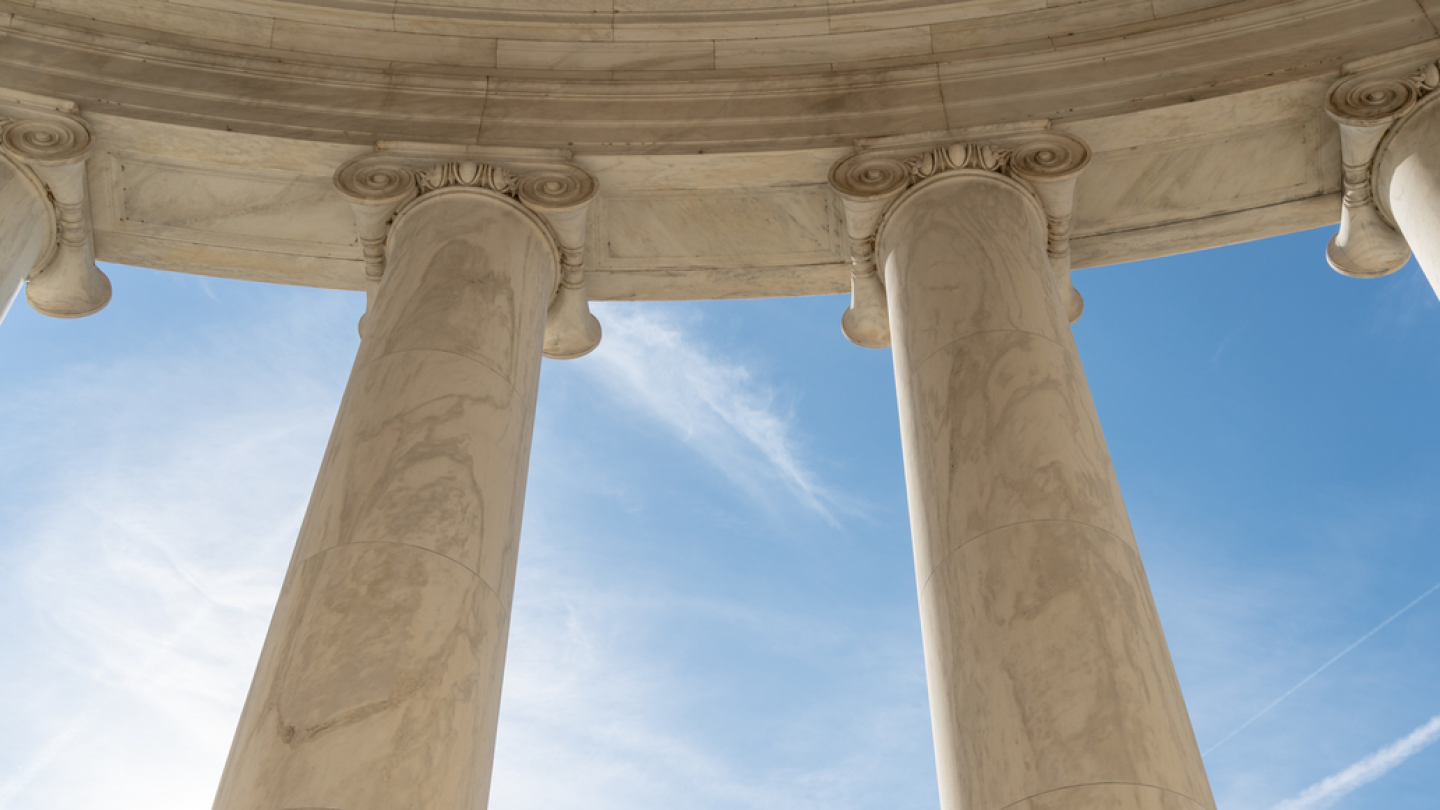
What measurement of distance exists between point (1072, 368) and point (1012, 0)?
241 feet

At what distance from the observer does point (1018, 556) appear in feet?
355

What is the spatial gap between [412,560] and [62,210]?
86394 millimetres

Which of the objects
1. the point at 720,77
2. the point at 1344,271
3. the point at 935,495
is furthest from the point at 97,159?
the point at 1344,271

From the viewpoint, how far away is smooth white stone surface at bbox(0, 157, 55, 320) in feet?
483

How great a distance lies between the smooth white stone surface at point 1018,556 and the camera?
94.4 m

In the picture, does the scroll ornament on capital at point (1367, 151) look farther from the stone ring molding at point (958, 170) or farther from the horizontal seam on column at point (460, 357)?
the horizontal seam on column at point (460, 357)

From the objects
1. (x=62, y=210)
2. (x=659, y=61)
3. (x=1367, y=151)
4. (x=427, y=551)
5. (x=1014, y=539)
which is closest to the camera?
(x=1014, y=539)

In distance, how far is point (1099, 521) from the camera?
11088cm

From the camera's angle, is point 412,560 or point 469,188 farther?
point 469,188

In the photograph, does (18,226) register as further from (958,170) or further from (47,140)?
(958,170)

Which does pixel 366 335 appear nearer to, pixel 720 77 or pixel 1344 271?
pixel 720 77

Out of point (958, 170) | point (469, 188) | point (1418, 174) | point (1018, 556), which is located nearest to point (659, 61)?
point (469, 188)

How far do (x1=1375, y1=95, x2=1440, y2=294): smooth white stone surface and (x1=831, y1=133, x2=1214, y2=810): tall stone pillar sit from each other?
3904 centimetres

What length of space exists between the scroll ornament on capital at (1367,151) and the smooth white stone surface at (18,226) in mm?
160898
